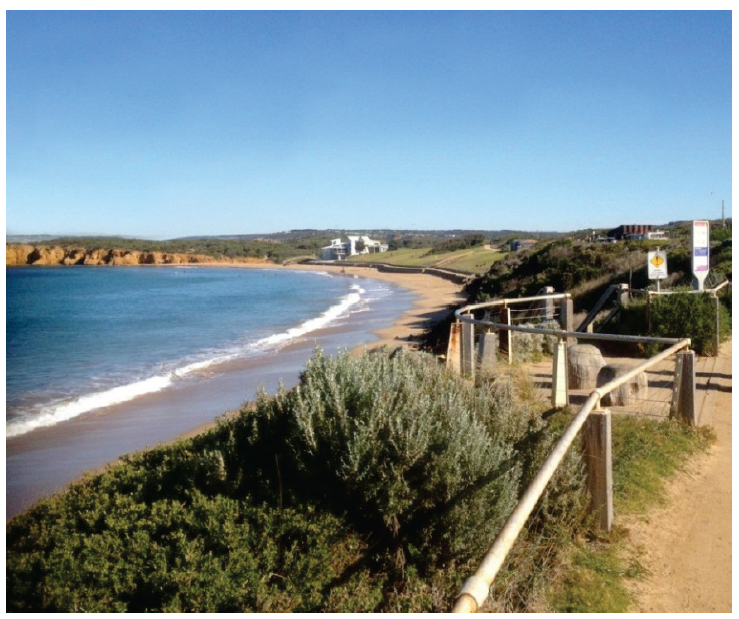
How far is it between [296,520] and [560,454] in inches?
60.4

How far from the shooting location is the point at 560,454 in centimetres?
292

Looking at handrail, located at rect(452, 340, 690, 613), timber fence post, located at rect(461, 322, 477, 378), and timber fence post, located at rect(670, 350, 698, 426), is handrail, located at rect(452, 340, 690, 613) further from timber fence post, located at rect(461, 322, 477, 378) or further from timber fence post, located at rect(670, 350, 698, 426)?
timber fence post, located at rect(461, 322, 477, 378)

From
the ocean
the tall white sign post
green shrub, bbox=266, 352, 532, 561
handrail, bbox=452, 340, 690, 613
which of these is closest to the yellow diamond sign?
the tall white sign post

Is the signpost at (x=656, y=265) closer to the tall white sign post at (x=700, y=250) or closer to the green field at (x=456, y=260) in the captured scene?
the tall white sign post at (x=700, y=250)

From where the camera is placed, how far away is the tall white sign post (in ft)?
29.4

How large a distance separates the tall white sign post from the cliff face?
120 metres

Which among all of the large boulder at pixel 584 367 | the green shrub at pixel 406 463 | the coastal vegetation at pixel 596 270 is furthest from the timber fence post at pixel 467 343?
the coastal vegetation at pixel 596 270

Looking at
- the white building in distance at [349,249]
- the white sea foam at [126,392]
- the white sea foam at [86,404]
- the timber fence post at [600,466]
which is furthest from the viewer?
the white building in distance at [349,249]

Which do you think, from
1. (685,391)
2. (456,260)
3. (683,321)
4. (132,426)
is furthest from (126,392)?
(456,260)

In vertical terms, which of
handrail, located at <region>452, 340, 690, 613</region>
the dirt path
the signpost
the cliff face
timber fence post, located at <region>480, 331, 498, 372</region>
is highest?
the cliff face

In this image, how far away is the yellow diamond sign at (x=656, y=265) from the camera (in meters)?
10.4

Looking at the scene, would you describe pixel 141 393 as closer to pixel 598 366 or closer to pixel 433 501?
pixel 598 366

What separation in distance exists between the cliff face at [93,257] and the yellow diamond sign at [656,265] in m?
118

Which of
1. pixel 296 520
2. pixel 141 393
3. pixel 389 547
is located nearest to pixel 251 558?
pixel 296 520
